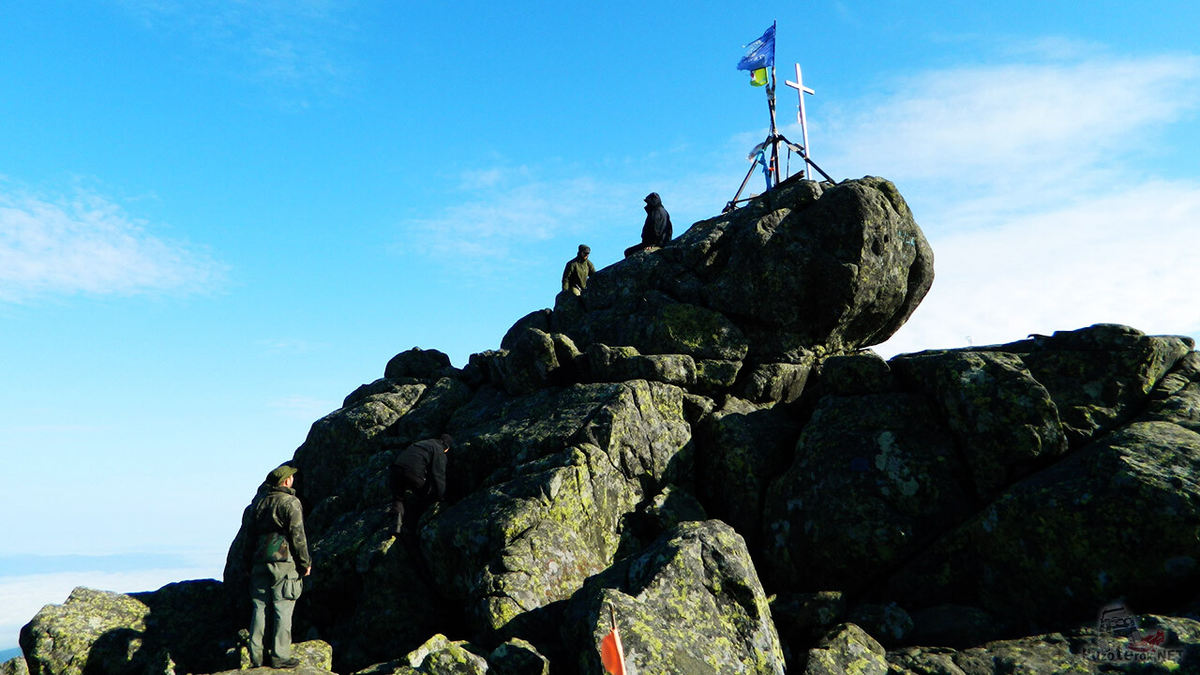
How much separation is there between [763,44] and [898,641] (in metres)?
33.2

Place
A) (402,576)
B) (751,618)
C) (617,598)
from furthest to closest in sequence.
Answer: (402,576)
(751,618)
(617,598)

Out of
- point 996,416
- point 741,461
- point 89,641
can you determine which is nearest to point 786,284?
point 741,461

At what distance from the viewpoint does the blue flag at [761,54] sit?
132 ft

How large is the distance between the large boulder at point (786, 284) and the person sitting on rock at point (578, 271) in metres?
5.88

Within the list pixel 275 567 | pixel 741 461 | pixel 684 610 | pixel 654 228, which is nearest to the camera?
pixel 684 610

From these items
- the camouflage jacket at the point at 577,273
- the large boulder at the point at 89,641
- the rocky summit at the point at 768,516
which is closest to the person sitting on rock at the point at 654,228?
the camouflage jacket at the point at 577,273

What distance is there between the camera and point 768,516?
837 inches

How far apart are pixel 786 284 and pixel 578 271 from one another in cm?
1181

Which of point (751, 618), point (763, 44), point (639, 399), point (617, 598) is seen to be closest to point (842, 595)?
point (751, 618)

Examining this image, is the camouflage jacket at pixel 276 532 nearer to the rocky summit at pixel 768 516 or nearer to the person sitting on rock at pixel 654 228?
the rocky summit at pixel 768 516

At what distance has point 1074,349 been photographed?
22562mm

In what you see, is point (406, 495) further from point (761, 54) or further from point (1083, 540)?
point (761, 54)

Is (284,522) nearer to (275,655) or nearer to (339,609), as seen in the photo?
(275,655)

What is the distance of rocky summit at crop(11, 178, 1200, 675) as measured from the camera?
15578mm
